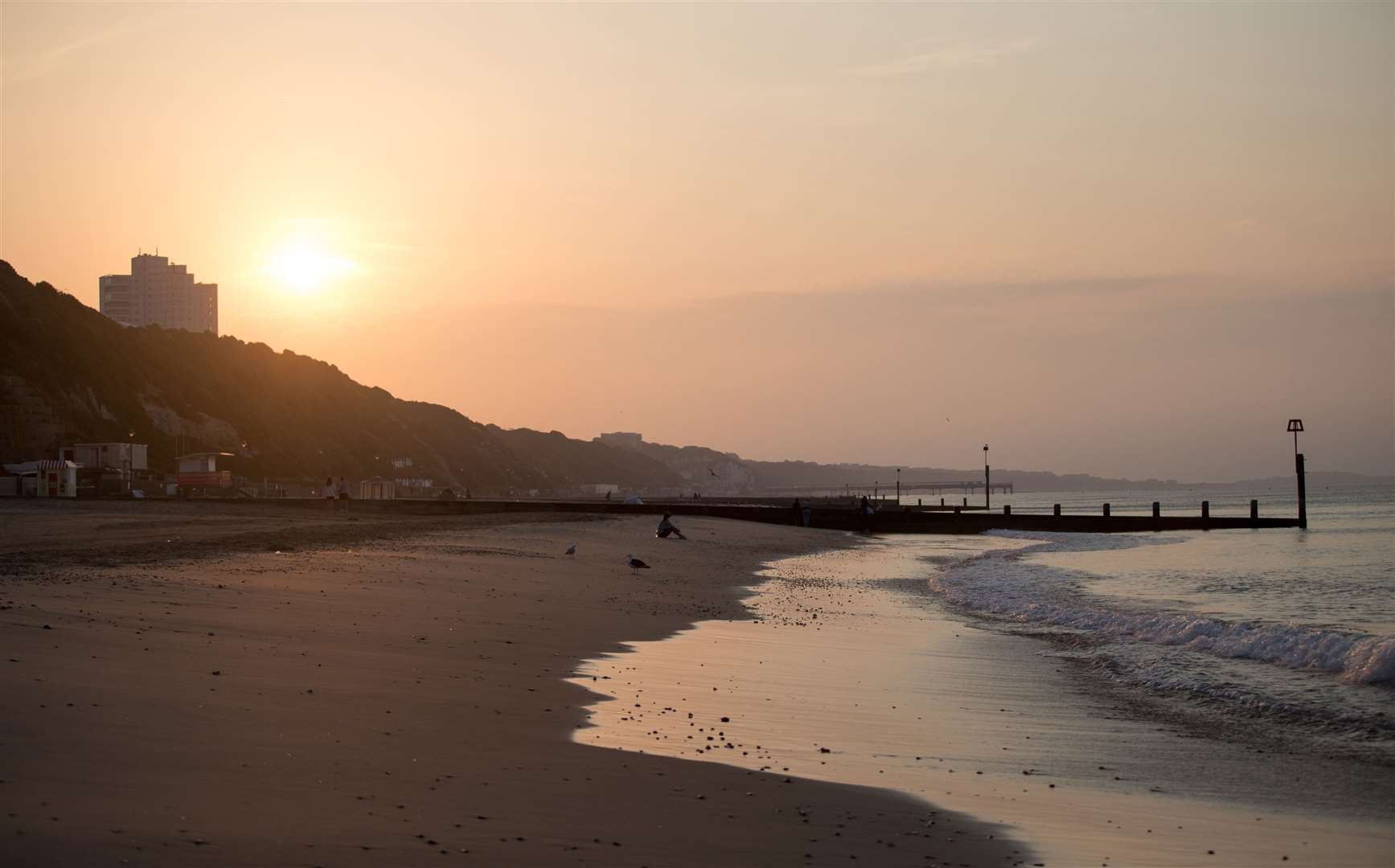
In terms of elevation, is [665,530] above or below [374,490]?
below

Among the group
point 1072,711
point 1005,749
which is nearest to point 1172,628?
point 1072,711

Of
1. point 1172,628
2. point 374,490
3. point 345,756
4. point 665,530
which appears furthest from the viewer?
point 374,490

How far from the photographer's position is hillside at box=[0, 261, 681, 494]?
95.1 m

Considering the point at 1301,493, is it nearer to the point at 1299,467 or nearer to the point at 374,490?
the point at 1299,467

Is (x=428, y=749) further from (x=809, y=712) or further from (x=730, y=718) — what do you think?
(x=809, y=712)

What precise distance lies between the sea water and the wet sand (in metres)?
1.08

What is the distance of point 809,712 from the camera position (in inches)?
381

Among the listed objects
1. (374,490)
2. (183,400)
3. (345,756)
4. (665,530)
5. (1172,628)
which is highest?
(183,400)

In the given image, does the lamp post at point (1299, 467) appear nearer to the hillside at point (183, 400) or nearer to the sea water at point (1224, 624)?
the sea water at point (1224, 624)

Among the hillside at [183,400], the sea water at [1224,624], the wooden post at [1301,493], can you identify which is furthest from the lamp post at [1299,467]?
the hillside at [183,400]

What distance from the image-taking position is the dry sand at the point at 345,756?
5148 mm

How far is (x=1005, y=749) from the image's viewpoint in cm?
862

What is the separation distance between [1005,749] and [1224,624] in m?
9.55

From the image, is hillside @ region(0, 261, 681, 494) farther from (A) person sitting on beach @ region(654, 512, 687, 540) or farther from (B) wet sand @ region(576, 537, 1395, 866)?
(B) wet sand @ region(576, 537, 1395, 866)
